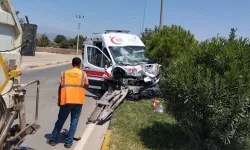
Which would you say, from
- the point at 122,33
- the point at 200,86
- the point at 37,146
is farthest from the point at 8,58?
the point at 122,33

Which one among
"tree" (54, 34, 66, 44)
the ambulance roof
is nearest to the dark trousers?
the ambulance roof

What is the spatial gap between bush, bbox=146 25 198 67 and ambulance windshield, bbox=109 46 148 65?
0.43 m

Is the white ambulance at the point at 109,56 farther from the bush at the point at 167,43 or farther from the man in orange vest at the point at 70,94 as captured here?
the man in orange vest at the point at 70,94

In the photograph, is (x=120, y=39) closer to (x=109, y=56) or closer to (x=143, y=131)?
(x=109, y=56)

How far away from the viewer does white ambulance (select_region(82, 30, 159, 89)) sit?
40.3 ft

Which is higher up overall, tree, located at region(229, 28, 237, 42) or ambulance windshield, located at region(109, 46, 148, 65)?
tree, located at region(229, 28, 237, 42)

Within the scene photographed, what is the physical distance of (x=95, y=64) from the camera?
12.8m

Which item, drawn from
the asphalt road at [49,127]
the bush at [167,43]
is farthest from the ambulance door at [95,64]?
the bush at [167,43]

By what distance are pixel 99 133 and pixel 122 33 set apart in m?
7.75

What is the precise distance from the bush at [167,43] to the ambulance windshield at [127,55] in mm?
427

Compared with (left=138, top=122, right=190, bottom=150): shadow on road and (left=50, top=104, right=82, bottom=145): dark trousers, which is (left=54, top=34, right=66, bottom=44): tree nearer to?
(left=138, top=122, right=190, bottom=150): shadow on road

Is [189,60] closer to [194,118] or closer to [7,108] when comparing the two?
[194,118]

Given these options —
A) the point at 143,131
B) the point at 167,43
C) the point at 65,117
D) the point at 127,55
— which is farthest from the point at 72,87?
the point at 167,43

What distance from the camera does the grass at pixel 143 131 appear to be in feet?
20.3
